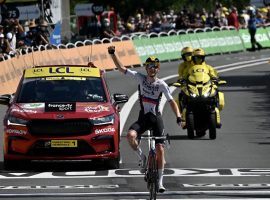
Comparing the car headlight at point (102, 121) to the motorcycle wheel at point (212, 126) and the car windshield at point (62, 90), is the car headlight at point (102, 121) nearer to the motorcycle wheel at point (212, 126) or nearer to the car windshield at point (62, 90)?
the car windshield at point (62, 90)

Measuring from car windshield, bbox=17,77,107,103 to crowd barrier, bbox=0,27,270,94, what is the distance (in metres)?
12.7

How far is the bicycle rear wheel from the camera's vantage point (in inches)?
566

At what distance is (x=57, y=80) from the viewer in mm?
19312

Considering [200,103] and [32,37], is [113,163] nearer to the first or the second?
[200,103]

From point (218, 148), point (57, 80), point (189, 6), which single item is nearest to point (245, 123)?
point (218, 148)

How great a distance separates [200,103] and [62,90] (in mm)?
4209

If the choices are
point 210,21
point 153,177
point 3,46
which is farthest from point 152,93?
point 210,21

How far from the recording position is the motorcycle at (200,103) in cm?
2244

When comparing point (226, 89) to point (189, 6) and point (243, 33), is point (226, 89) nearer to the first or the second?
point (243, 33)

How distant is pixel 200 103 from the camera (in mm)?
22594

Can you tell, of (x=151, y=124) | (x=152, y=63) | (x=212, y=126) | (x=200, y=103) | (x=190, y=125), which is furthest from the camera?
(x=200, y=103)

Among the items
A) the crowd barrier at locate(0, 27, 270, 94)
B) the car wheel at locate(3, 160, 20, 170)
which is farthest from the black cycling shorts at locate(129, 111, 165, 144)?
the crowd barrier at locate(0, 27, 270, 94)

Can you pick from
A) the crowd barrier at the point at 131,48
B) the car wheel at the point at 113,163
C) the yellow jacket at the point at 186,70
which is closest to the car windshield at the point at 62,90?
the car wheel at the point at 113,163

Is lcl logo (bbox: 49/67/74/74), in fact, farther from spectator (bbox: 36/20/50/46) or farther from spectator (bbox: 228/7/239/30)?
spectator (bbox: 228/7/239/30)
